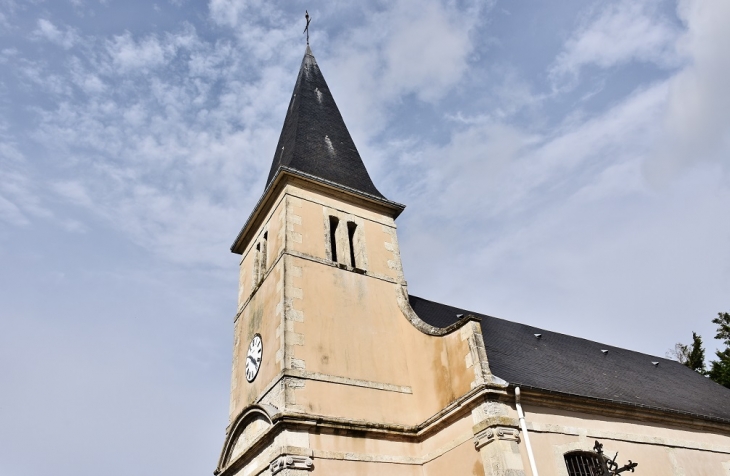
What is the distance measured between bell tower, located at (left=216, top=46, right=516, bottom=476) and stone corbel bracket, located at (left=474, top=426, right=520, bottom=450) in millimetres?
446

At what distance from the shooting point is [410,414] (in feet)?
40.5

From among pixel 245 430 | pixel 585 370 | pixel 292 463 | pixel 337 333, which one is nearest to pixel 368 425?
pixel 292 463

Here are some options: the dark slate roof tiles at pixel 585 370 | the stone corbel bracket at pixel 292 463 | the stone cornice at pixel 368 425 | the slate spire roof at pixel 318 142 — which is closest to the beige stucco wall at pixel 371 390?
the stone cornice at pixel 368 425

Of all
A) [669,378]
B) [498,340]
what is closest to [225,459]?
[498,340]

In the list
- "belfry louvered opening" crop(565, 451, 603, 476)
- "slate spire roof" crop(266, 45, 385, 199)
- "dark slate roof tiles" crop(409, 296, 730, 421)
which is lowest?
"belfry louvered opening" crop(565, 451, 603, 476)

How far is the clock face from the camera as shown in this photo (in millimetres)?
13148

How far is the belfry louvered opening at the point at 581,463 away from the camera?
1109cm

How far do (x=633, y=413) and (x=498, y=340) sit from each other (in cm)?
357

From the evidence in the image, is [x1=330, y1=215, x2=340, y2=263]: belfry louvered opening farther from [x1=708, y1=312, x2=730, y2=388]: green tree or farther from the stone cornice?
[x1=708, y1=312, x2=730, y2=388]: green tree

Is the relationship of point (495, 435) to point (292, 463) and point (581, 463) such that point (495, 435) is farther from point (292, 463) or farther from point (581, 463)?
point (292, 463)

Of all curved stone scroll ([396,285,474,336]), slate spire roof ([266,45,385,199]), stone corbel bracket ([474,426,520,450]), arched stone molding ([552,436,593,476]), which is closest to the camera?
stone corbel bracket ([474,426,520,450])

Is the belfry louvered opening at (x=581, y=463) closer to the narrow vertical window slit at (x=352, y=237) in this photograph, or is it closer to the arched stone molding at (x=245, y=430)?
the arched stone molding at (x=245, y=430)

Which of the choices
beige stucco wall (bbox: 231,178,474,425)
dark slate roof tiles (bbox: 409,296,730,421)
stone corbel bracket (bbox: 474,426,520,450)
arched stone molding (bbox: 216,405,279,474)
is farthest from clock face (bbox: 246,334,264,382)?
stone corbel bracket (bbox: 474,426,520,450)

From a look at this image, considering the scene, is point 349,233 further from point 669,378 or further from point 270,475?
point 669,378
